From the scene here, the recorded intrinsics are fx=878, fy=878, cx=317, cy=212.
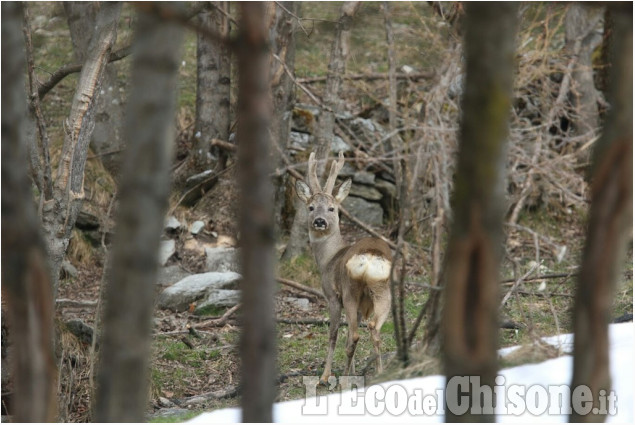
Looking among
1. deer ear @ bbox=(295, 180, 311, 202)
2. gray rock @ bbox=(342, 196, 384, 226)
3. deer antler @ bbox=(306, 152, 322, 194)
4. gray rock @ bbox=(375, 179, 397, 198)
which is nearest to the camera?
deer antler @ bbox=(306, 152, 322, 194)

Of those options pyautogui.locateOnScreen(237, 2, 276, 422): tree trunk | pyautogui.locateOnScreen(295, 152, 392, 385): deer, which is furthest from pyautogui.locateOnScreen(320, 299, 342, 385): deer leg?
pyautogui.locateOnScreen(237, 2, 276, 422): tree trunk

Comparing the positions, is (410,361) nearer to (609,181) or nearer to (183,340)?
(609,181)

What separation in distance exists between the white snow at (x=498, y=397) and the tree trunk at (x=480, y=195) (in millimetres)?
1559

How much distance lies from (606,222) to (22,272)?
1967 mm

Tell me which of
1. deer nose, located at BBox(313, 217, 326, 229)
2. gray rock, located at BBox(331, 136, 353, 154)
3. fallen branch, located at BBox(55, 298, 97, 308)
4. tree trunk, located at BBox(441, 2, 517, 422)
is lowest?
tree trunk, located at BBox(441, 2, 517, 422)

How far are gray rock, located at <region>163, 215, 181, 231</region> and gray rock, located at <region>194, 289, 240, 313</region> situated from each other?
218cm

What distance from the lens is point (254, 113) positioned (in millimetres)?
2598

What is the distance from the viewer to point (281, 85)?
1138 cm

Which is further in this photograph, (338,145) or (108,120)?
(338,145)

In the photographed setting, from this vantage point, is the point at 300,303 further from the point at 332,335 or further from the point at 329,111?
the point at 332,335

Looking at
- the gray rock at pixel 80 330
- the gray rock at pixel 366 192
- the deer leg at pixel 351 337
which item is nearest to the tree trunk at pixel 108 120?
the gray rock at pixel 366 192

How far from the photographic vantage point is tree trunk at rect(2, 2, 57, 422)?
2.84 meters

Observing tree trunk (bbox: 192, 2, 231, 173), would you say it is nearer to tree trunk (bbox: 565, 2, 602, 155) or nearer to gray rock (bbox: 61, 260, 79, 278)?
gray rock (bbox: 61, 260, 79, 278)

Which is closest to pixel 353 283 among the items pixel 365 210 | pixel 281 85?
pixel 281 85
